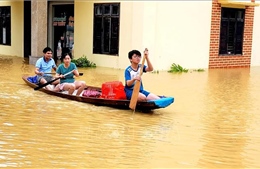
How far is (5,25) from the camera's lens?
24.4 metres

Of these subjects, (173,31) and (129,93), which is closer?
(129,93)

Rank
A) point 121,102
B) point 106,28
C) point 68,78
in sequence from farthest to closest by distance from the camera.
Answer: point 106,28 → point 68,78 → point 121,102

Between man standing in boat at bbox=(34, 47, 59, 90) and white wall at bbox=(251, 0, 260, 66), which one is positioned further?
white wall at bbox=(251, 0, 260, 66)

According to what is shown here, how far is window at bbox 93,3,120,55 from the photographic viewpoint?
17453mm

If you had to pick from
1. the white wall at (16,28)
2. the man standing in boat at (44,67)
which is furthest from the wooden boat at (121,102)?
the white wall at (16,28)

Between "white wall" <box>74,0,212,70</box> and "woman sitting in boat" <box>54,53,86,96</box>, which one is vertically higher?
"white wall" <box>74,0,212,70</box>

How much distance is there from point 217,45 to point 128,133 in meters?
13.0

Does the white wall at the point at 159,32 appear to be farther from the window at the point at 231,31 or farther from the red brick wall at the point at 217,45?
the window at the point at 231,31

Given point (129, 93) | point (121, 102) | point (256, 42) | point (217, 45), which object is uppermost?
point (256, 42)

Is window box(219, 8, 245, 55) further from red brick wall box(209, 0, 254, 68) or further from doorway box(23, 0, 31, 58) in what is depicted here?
doorway box(23, 0, 31, 58)

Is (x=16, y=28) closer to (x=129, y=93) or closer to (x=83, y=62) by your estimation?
(x=83, y=62)

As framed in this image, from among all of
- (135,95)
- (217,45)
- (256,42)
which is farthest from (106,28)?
(135,95)

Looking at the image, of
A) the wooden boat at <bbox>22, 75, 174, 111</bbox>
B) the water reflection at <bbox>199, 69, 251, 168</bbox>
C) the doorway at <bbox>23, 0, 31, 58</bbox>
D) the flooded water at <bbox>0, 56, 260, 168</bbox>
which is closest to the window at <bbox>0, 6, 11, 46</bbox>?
the doorway at <bbox>23, 0, 31, 58</bbox>

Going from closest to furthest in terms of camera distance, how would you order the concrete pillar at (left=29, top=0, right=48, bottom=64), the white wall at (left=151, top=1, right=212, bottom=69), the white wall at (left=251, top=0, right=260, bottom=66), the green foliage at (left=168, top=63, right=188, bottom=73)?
1. the white wall at (left=151, top=1, right=212, bottom=69)
2. the green foliage at (left=168, top=63, right=188, bottom=73)
3. the concrete pillar at (left=29, top=0, right=48, bottom=64)
4. the white wall at (left=251, top=0, right=260, bottom=66)
